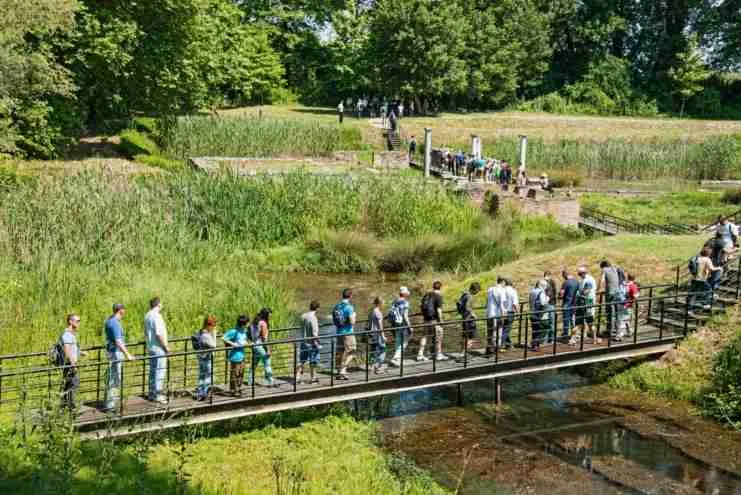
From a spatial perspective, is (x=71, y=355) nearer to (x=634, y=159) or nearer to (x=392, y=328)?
(x=392, y=328)

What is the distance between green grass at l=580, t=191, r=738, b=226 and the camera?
117 ft

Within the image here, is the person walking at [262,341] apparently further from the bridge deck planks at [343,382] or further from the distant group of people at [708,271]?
the distant group of people at [708,271]

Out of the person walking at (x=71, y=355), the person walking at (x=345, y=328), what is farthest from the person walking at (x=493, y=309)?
the person walking at (x=71, y=355)

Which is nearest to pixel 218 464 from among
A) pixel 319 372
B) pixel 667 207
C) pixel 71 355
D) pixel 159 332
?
pixel 159 332

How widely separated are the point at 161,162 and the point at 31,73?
35.2 ft

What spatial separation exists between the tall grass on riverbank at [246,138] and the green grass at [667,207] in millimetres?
13525

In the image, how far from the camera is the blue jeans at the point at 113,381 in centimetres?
1292

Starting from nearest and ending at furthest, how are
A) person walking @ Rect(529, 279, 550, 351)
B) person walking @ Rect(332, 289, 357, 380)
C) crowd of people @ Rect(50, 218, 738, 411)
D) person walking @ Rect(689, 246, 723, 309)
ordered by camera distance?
crowd of people @ Rect(50, 218, 738, 411) < person walking @ Rect(332, 289, 357, 380) < person walking @ Rect(529, 279, 550, 351) < person walking @ Rect(689, 246, 723, 309)

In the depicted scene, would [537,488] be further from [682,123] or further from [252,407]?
[682,123]

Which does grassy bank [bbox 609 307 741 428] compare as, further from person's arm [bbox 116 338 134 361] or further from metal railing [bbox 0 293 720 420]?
person's arm [bbox 116 338 134 361]

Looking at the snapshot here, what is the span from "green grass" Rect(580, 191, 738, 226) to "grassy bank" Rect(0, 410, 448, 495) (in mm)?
24581

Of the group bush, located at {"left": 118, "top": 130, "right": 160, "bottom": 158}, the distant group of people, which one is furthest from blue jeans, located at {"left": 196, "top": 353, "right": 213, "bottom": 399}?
bush, located at {"left": 118, "top": 130, "right": 160, "bottom": 158}

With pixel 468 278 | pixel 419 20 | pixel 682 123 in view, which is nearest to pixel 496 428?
pixel 468 278

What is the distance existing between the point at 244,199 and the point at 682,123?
39815 mm
